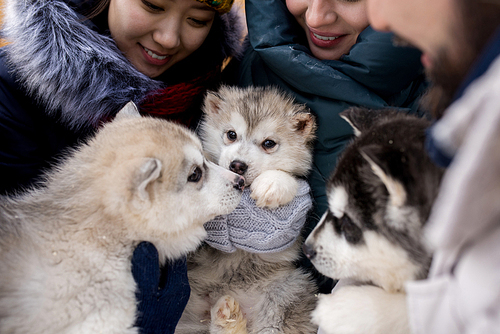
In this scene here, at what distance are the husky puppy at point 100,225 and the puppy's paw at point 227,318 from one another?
63 centimetres

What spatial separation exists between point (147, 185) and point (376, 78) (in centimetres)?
166

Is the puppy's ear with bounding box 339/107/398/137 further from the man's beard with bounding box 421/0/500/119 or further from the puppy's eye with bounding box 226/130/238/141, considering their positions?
the puppy's eye with bounding box 226/130/238/141

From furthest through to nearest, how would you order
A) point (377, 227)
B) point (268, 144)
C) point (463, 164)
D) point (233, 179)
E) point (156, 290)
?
point (268, 144) → point (233, 179) → point (156, 290) → point (377, 227) → point (463, 164)

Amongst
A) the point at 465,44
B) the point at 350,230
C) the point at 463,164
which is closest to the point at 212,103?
the point at 350,230

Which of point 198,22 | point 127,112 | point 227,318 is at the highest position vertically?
point 198,22

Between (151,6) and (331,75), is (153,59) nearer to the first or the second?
(151,6)

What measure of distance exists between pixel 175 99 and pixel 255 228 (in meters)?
1.28

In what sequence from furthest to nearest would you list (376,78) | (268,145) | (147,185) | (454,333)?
(268,145), (376,78), (147,185), (454,333)

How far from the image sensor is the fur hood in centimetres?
227

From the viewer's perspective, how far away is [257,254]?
8.26ft

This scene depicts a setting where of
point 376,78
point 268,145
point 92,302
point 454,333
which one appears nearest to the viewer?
point 454,333

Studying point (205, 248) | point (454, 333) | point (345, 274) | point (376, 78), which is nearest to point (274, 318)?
point (205, 248)

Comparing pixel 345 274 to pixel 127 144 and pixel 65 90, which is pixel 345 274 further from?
pixel 65 90

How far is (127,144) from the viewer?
1797 mm
